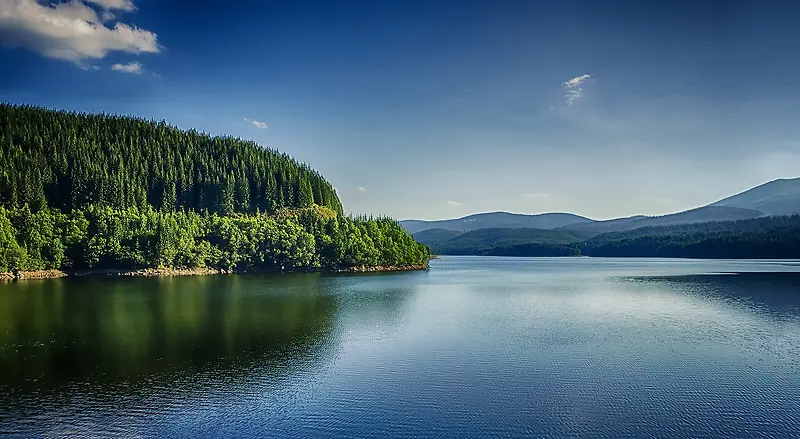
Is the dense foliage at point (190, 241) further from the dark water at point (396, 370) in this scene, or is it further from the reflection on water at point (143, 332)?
the dark water at point (396, 370)

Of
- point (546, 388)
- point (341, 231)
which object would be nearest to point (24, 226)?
point (341, 231)

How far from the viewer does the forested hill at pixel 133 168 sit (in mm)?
110188

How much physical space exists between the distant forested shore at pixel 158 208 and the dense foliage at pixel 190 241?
0.67 ft

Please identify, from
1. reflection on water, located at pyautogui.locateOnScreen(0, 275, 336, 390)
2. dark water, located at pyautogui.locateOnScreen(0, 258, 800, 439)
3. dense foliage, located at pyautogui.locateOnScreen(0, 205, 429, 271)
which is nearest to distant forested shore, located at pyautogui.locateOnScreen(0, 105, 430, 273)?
dense foliage, located at pyautogui.locateOnScreen(0, 205, 429, 271)

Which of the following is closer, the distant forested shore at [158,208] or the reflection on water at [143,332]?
the reflection on water at [143,332]

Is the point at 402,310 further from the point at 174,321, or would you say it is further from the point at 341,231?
the point at 341,231

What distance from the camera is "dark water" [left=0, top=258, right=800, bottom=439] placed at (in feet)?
→ 59.5

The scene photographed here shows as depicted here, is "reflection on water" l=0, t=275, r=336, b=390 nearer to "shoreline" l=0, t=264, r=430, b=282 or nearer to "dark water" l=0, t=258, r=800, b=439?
"dark water" l=0, t=258, r=800, b=439

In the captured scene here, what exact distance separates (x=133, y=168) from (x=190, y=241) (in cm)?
3872

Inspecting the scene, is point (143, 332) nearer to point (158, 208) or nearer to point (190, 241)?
point (190, 241)

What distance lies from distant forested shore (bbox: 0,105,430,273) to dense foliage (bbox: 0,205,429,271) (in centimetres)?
20

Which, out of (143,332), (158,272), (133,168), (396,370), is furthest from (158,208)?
(396,370)

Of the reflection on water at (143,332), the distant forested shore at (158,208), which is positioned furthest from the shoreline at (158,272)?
the reflection on water at (143,332)

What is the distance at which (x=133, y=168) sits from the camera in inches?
4978
